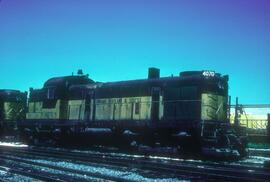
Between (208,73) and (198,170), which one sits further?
(208,73)

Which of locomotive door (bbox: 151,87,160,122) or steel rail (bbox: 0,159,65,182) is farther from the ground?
locomotive door (bbox: 151,87,160,122)

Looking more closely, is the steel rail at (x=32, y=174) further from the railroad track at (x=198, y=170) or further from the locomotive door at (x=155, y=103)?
the locomotive door at (x=155, y=103)

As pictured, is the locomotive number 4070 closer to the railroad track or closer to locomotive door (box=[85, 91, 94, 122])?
the railroad track

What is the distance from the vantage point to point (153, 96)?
15078 millimetres

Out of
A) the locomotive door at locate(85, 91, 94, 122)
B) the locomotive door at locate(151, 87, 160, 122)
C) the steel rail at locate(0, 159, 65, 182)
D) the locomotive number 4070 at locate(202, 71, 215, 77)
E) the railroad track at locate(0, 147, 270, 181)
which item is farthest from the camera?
the locomotive door at locate(85, 91, 94, 122)

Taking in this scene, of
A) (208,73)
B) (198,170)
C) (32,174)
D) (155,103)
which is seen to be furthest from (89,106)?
(198,170)

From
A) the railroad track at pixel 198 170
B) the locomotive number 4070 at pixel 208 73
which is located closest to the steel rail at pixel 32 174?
the railroad track at pixel 198 170

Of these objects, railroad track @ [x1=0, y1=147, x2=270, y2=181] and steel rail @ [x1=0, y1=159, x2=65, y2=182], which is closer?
steel rail @ [x1=0, y1=159, x2=65, y2=182]

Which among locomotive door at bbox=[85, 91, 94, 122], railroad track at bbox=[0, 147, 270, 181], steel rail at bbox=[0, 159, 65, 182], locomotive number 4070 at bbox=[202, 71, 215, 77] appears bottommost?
steel rail at bbox=[0, 159, 65, 182]

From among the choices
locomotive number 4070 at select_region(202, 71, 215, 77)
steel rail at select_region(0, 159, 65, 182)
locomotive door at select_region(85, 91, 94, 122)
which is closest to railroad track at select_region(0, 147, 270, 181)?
steel rail at select_region(0, 159, 65, 182)

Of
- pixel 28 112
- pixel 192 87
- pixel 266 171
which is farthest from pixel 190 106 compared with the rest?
pixel 28 112

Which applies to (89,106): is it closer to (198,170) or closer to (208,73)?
(208,73)

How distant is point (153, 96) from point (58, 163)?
518 centimetres

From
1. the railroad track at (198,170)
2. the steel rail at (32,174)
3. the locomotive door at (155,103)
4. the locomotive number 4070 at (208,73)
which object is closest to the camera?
the steel rail at (32,174)
